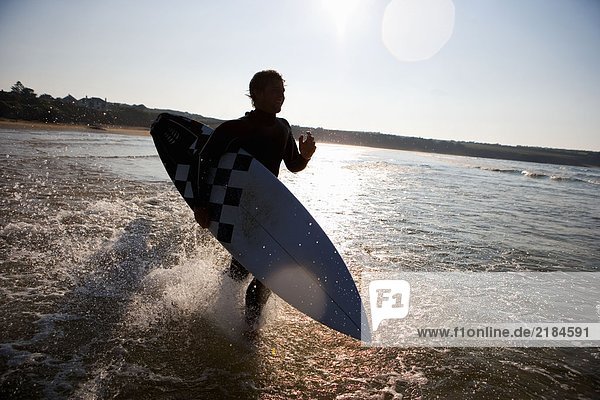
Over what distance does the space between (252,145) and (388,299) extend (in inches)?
98.1

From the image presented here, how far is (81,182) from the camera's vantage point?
9734mm

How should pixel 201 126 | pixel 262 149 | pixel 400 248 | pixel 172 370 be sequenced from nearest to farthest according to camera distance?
pixel 172 370 → pixel 262 149 → pixel 201 126 → pixel 400 248

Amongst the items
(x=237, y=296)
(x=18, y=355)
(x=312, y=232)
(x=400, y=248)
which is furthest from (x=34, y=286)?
(x=400, y=248)

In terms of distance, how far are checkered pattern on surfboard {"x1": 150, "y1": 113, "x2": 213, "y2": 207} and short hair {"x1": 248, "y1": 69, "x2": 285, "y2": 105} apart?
4.82 feet

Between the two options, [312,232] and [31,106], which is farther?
[31,106]

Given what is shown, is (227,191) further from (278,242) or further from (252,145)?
(278,242)

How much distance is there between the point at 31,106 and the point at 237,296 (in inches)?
1793

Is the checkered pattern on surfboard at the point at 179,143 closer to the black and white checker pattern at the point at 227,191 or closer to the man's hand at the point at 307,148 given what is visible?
the black and white checker pattern at the point at 227,191

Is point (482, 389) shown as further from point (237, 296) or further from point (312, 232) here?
point (237, 296)

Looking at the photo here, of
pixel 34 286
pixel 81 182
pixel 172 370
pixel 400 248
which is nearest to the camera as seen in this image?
pixel 172 370

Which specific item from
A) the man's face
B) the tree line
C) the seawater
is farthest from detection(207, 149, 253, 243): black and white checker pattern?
the tree line

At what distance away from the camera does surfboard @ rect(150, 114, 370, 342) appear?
119 inches

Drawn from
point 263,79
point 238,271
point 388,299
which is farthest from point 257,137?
point 388,299

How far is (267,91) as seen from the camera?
9.80 feet
